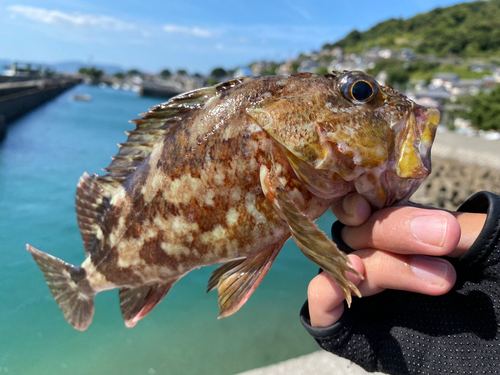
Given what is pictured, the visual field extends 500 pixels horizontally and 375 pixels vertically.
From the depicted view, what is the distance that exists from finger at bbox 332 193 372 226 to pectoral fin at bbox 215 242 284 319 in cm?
32

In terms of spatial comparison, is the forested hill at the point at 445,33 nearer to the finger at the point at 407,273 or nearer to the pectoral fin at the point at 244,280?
the finger at the point at 407,273

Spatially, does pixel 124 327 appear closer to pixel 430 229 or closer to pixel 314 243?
pixel 314 243

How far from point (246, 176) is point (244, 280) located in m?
0.50

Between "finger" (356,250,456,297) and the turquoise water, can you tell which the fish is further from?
the turquoise water

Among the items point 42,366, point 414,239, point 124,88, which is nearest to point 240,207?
point 414,239

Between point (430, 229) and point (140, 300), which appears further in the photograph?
point (140, 300)

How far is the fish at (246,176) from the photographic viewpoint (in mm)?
1399

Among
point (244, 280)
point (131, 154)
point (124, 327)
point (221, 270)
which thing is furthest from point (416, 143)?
point (124, 327)

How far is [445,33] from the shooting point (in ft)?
360

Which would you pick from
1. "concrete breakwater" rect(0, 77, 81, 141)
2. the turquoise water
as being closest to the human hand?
the turquoise water

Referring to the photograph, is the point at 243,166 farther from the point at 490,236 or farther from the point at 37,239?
the point at 37,239

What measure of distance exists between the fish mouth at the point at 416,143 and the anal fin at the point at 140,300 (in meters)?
1.39

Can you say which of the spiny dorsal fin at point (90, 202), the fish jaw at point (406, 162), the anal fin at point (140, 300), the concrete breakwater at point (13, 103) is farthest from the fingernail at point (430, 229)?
the concrete breakwater at point (13, 103)

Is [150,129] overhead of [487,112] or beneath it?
beneath
